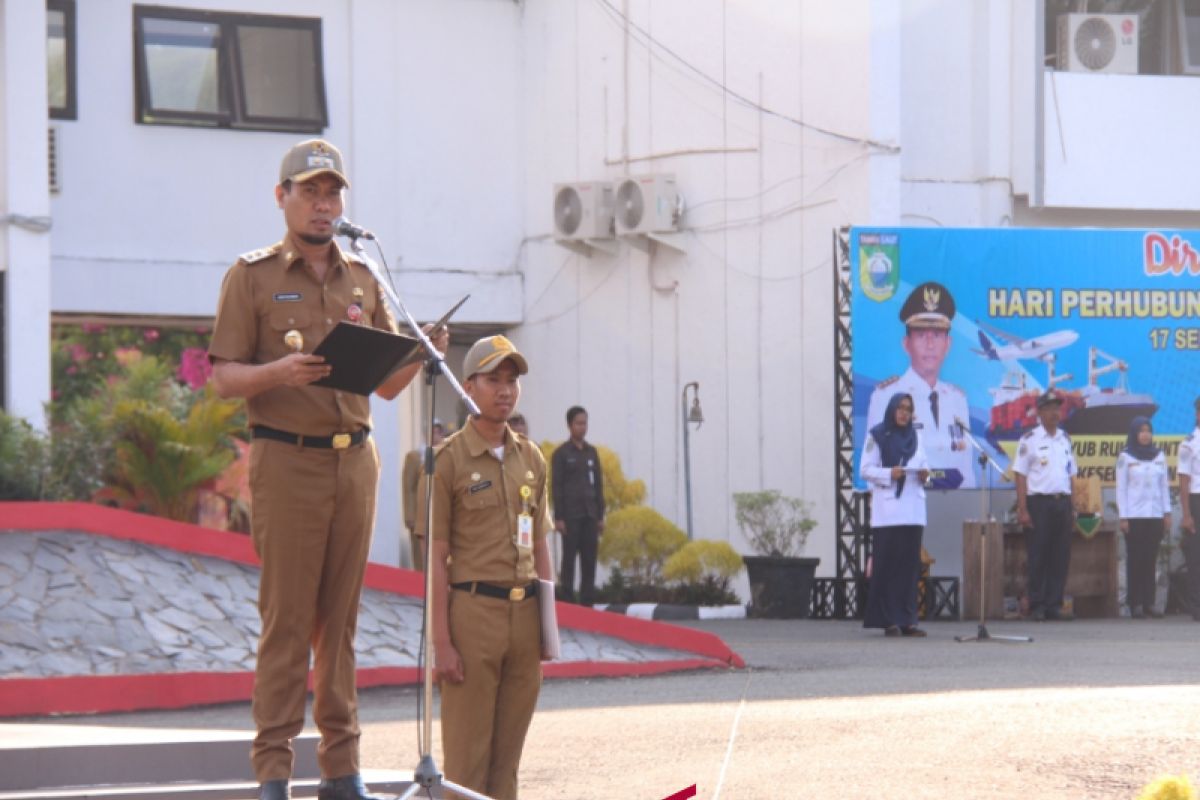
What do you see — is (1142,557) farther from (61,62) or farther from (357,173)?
(61,62)

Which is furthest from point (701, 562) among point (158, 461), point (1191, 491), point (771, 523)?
point (158, 461)

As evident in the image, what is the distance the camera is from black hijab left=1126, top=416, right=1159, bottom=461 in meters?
19.5

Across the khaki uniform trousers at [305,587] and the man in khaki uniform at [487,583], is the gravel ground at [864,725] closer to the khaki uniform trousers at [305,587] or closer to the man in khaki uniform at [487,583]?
the man in khaki uniform at [487,583]

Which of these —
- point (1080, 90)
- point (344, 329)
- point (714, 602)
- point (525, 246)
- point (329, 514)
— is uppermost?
point (1080, 90)

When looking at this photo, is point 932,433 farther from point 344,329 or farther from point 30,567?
point 344,329

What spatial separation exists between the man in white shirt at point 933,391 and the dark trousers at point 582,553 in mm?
2821

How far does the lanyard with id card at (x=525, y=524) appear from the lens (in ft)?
22.8

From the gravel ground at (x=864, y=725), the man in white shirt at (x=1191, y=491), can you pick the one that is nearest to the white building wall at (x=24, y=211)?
the gravel ground at (x=864, y=725)

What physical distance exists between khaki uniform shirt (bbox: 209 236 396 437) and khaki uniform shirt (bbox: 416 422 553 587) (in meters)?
0.49

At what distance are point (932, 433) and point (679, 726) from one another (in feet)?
29.0

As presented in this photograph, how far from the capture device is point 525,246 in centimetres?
2430

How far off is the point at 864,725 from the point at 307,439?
4.83m

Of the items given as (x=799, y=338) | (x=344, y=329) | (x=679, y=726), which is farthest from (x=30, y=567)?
(x=799, y=338)

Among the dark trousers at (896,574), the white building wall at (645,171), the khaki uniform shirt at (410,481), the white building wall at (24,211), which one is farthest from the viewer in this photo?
the white building wall at (645,171)
